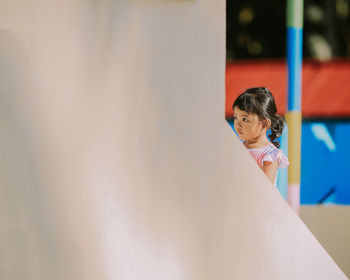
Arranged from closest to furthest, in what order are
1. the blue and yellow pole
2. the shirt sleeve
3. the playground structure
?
the playground structure < the shirt sleeve < the blue and yellow pole

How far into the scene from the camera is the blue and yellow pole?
1.24m

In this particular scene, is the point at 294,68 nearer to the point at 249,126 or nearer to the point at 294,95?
the point at 294,95

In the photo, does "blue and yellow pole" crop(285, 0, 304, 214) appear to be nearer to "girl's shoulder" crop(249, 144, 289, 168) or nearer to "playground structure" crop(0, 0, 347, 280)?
"girl's shoulder" crop(249, 144, 289, 168)

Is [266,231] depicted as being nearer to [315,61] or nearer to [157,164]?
[157,164]

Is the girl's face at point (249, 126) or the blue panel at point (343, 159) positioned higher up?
the girl's face at point (249, 126)

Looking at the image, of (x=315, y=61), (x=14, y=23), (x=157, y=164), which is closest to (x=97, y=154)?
(x=157, y=164)

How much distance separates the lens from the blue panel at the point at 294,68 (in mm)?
1245

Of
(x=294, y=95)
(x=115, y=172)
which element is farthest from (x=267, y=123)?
(x=115, y=172)

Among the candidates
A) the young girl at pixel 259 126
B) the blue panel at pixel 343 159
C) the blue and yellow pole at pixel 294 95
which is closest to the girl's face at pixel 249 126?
the young girl at pixel 259 126

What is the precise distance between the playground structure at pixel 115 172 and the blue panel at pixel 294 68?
0.93m

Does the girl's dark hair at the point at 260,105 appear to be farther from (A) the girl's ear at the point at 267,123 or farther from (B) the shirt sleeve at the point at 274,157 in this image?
(B) the shirt sleeve at the point at 274,157

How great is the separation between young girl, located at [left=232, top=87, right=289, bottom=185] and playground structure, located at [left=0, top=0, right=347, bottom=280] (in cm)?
63

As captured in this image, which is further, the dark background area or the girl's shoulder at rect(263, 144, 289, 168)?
the dark background area

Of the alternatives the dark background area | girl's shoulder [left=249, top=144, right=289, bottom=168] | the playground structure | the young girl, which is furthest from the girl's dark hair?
the playground structure
